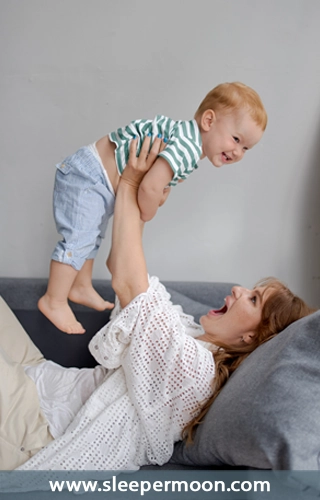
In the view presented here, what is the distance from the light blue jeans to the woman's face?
0.48 m

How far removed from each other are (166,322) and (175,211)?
1.17 metres

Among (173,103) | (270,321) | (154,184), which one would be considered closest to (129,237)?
(154,184)

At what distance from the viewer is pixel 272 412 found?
3.23 feet

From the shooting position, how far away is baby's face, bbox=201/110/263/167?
154 centimetres

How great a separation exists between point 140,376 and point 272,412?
36 cm

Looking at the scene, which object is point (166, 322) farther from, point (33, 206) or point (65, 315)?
point (33, 206)

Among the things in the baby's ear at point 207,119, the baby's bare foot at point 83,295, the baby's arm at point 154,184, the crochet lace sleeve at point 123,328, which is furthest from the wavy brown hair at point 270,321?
the baby's bare foot at point 83,295

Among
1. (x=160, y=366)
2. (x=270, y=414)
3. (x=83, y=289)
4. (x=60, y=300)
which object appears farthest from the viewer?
(x=83, y=289)

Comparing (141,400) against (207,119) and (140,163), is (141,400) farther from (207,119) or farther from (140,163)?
(207,119)

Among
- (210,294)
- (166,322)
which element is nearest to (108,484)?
(166,322)

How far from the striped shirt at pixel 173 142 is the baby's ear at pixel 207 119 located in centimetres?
3

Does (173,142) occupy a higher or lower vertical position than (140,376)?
higher

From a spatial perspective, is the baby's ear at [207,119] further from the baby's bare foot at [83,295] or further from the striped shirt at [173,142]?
the baby's bare foot at [83,295]

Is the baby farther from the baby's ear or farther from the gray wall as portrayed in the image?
the gray wall
